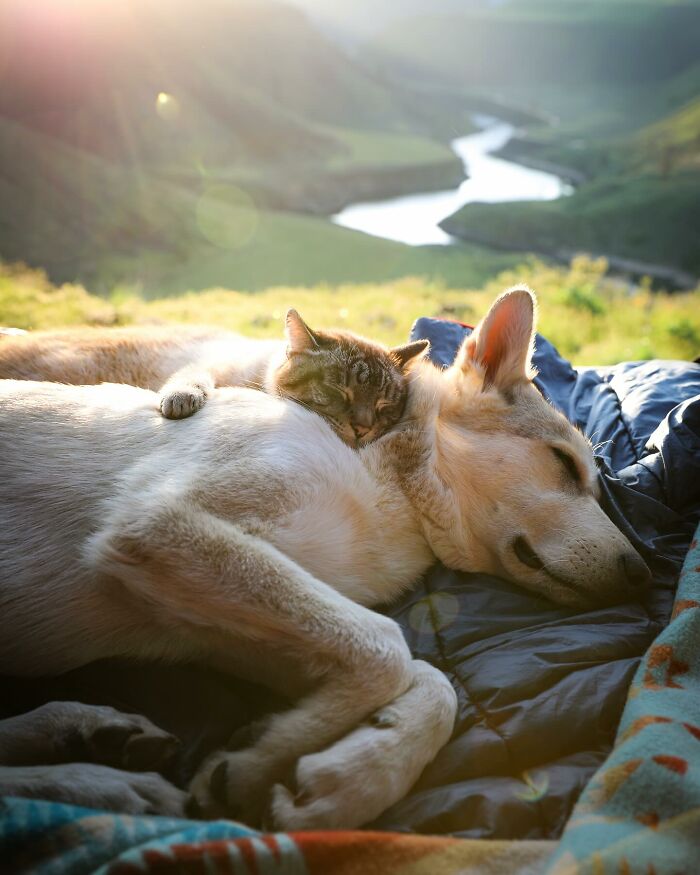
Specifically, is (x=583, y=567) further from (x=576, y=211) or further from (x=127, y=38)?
(x=127, y=38)

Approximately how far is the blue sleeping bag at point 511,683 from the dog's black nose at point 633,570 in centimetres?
11

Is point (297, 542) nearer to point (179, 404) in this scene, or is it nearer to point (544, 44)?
point (179, 404)

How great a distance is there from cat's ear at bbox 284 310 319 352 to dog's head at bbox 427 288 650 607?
814mm

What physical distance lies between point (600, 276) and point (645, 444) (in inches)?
527

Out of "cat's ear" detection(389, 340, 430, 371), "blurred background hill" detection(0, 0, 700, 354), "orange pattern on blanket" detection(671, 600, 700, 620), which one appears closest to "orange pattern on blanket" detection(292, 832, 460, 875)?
"orange pattern on blanket" detection(671, 600, 700, 620)

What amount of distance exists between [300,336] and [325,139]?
112 ft

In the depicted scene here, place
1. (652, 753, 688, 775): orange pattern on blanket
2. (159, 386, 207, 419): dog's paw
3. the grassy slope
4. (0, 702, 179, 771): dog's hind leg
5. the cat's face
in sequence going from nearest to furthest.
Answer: (652, 753, 688, 775): orange pattern on blanket
(0, 702, 179, 771): dog's hind leg
(159, 386, 207, 419): dog's paw
the cat's face
the grassy slope

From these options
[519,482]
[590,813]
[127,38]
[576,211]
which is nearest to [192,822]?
[590,813]

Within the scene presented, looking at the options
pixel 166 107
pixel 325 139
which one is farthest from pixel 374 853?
pixel 325 139

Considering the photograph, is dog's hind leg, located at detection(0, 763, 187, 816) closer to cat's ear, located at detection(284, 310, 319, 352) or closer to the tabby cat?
the tabby cat

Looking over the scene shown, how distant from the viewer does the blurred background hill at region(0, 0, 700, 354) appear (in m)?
16.6

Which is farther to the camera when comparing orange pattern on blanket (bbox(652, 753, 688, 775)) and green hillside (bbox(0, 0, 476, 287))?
green hillside (bbox(0, 0, 476, 287))

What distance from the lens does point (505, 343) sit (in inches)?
103

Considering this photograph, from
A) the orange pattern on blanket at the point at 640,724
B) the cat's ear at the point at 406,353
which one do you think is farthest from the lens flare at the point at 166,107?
the orange pattern on blanket at the point at 640,724
